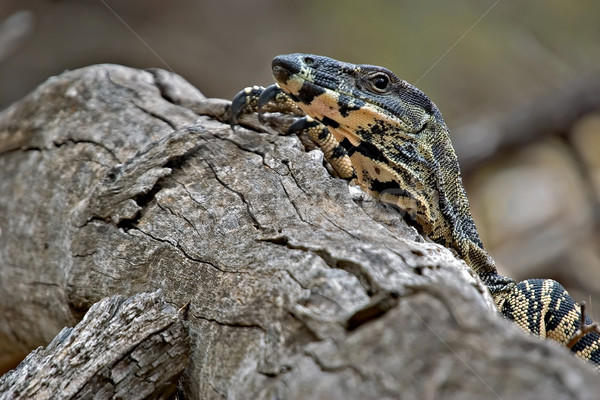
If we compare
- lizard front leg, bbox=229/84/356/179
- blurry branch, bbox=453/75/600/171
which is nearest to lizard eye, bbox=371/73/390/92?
lizard front leg, bbox=229/84/356/179

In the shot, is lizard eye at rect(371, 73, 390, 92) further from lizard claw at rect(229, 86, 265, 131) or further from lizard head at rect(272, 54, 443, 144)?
lizard claw at rect(229, 86, 265, 131)

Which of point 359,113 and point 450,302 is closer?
point 450,302

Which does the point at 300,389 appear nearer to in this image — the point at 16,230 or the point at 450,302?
the point at 450,302

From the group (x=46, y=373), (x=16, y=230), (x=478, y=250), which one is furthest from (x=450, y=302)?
(x=16, y=230)

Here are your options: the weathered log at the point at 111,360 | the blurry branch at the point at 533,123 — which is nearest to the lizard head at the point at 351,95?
the weathered log at the point at 111,360

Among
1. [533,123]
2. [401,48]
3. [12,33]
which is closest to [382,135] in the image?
[12,33]

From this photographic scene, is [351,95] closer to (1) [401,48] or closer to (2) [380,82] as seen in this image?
(2) [380,82]

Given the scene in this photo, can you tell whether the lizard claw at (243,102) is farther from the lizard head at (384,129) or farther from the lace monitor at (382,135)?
the lizard head at (384,129)

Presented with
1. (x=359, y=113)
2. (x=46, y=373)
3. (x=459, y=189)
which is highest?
(x=359, y=113)
